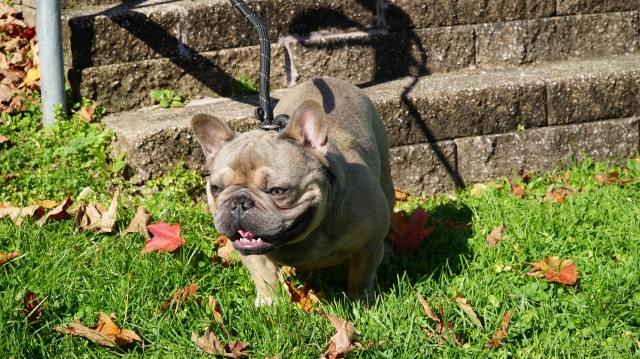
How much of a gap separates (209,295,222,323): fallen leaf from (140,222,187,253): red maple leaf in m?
0.45

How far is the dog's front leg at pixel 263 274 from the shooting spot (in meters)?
3.49

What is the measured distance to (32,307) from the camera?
10.5ft

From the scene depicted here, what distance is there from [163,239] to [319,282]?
0.79m

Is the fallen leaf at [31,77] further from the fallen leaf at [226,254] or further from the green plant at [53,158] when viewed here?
the fallen leaf at [226,254]

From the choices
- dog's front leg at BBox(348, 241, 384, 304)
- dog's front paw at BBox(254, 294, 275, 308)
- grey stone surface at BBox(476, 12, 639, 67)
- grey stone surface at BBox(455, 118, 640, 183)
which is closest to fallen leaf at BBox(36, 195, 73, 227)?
dog's front paw at BBox(254, 294, 275, 308)

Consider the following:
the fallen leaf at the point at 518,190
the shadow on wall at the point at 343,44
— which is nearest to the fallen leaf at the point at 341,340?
the fallen leaf at the point at 518,190

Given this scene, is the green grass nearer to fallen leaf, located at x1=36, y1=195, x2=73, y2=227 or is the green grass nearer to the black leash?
fallen leaf, located at x1=36, y1=195, x2=73, y2=227

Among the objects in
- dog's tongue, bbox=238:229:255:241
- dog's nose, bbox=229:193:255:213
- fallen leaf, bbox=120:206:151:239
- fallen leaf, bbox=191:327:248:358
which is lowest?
fallen leaf, bbox=120:206:151:239

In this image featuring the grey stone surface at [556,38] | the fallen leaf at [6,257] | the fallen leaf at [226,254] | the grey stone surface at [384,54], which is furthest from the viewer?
the grey stone surface at [556,38]

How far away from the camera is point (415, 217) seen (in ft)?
14.2

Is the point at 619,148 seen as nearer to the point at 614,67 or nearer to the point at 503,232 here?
the point at 614,67

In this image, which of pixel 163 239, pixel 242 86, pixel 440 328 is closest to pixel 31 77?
pixel 242 86

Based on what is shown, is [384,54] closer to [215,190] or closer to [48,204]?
[48,204]

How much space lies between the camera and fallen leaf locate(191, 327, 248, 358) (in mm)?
2982
